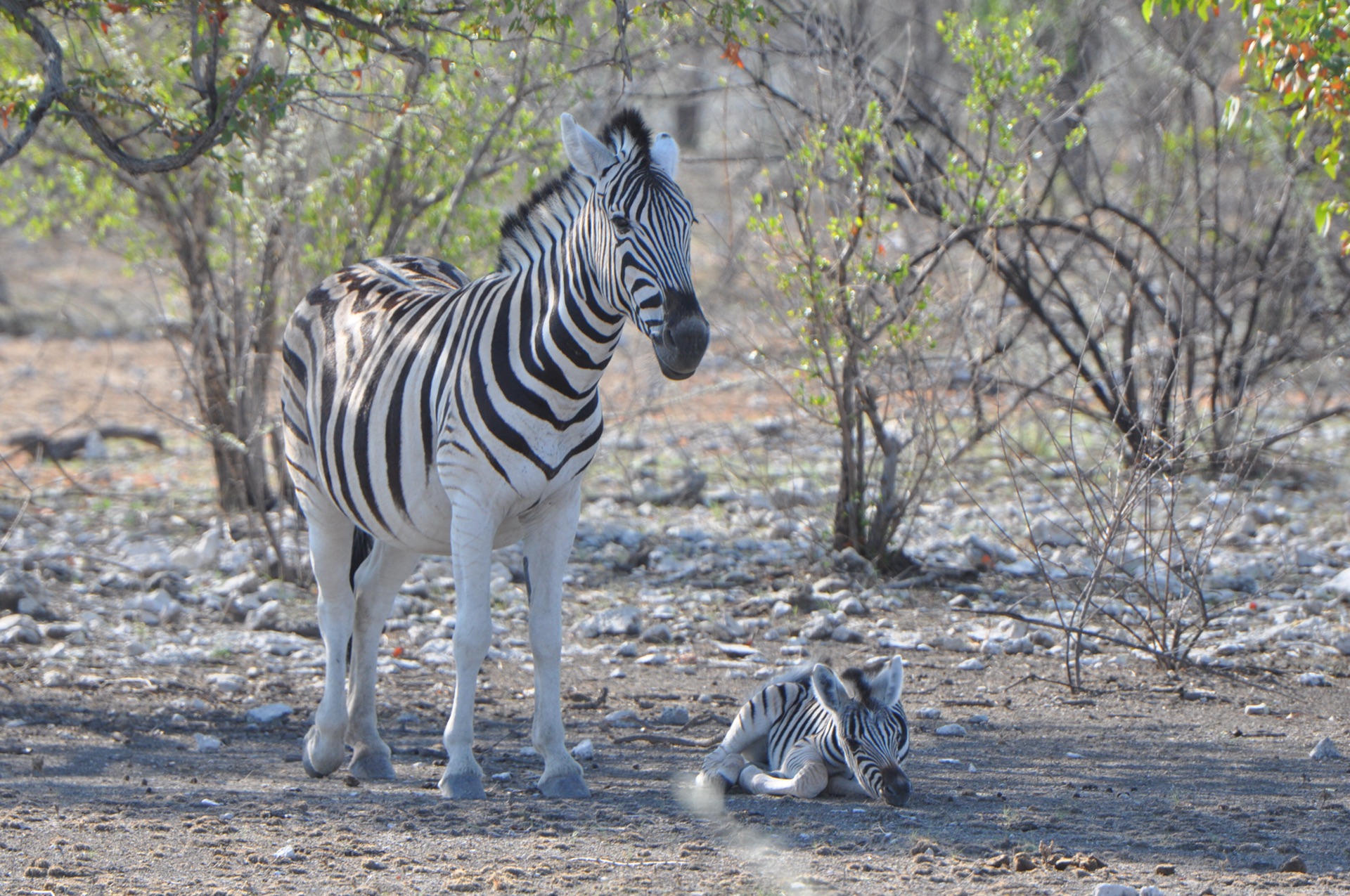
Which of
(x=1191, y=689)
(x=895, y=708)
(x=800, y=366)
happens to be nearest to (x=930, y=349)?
(x=800, y=366)

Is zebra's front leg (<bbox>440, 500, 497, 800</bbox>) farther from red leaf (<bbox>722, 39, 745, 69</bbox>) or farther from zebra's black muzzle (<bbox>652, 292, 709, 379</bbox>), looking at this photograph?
red leaf (<bbox>722, 39, 745, 69</bbox>)

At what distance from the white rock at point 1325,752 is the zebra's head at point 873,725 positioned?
1.65m

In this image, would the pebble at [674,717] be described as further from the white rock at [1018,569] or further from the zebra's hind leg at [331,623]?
the white rock at [1018,569]

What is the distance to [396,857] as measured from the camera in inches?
158

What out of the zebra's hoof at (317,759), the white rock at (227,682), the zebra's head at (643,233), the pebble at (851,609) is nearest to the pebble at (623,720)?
the zebra's hoof at (317,759)

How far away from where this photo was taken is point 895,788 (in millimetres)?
4402

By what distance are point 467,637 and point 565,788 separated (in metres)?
0.62

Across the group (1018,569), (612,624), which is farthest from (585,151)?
(1018,569)

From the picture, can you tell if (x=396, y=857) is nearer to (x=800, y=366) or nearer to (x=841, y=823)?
(x=841, y=823)

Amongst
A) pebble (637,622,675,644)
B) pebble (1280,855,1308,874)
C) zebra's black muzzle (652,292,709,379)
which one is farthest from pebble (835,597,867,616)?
pebble (1280,855,1308,874)

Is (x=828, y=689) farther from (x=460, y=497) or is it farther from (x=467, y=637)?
(x=460, y=497)

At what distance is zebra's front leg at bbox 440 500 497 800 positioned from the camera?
4.62 metres

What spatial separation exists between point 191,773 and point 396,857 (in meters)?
1.45

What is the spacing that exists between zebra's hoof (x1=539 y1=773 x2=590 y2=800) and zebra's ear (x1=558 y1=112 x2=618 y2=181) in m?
2.04
